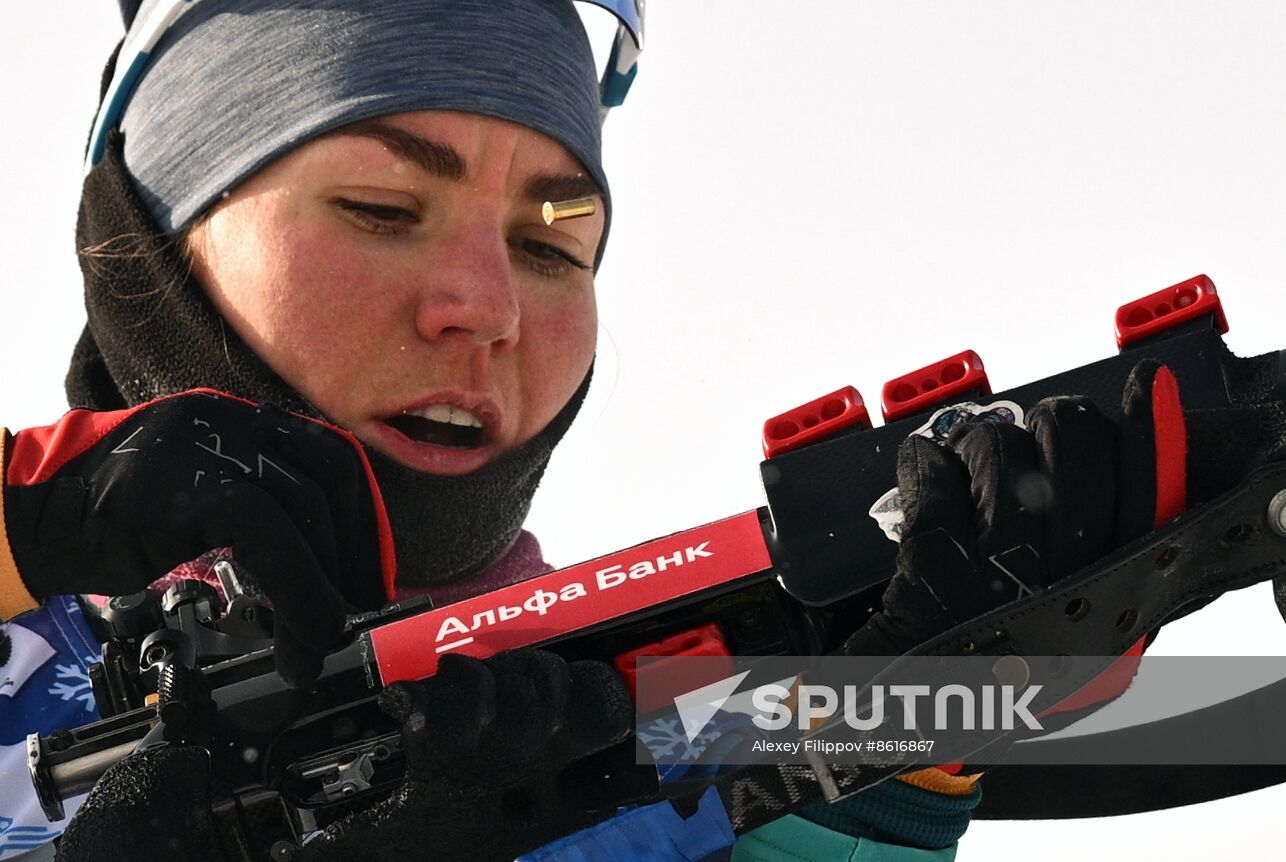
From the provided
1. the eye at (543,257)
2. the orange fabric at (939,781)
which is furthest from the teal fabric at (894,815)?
the eye at (543,257)

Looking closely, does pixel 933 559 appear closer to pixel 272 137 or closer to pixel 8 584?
pixel 8 584

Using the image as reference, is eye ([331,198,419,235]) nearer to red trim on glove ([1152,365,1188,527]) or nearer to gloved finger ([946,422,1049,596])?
gloved finger ([946,422,1049,596])

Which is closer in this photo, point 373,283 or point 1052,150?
point 373,283

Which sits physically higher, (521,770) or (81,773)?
(81,773)

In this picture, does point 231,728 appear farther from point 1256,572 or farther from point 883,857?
point 1256,572

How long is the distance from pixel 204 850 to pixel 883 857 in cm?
70

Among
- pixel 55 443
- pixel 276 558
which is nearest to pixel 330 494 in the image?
pixel 276 558

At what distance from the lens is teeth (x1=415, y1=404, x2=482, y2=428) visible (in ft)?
6.89

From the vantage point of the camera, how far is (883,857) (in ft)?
5.12

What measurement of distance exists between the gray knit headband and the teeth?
42cm

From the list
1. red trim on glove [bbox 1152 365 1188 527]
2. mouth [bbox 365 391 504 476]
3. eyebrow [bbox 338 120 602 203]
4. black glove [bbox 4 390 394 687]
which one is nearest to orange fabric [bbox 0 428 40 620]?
black glove [bbox 4 390 394 687]

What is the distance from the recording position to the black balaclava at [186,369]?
208 centimetres

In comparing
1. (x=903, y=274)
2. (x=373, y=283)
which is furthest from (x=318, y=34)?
(x=903, y=274)

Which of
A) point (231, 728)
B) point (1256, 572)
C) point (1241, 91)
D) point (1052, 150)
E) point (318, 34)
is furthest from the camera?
point (1052, 150)
